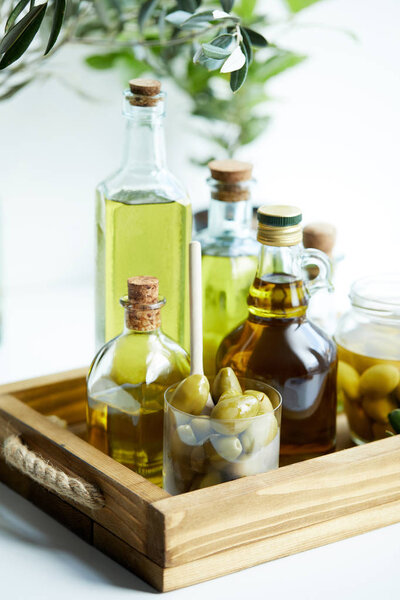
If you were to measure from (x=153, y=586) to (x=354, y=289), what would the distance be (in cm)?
32

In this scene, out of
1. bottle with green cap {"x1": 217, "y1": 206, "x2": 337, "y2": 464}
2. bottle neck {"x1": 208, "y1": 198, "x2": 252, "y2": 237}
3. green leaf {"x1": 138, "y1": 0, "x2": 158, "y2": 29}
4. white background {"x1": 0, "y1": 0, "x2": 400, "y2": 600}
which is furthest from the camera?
white background {"x1": 0, "y1": 0, "x2": 400, "y2": 600}

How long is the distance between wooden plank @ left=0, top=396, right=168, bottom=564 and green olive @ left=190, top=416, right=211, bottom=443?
0.14ft

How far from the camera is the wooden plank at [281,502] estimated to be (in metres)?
0.54

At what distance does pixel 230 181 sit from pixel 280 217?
0.40 feet

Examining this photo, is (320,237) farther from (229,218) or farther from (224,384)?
(224,384)

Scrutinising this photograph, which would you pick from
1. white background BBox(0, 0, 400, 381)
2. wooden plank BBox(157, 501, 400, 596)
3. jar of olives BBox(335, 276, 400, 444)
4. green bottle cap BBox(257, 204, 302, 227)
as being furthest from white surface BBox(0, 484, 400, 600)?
white background BBox(0, 0, 400, 381)

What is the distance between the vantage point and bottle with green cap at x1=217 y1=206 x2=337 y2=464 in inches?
25.6

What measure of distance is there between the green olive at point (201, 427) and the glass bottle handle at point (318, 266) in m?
0.18

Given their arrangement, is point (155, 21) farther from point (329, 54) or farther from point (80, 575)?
point (80, 575)

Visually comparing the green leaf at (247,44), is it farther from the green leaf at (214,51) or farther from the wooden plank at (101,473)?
the wooden plank at (101,473)

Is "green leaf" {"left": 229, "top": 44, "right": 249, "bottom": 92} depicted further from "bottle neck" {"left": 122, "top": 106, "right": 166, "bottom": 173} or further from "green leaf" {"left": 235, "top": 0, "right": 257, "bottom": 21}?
"green leaf" {"left": 235, "top": 0, "right": 257, "bottom": 21}

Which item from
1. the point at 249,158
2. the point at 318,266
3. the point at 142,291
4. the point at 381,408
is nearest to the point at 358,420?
the point at 381,408

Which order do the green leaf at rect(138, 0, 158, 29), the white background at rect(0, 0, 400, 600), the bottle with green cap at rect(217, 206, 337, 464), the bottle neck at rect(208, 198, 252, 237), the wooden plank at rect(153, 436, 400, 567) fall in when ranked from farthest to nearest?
the white background at rect(0, 0, 400, 600) < the green leaf at rect(138, 0, 158, 29) < the bottle neck at rect(208, 198, 252, 237) < the bottle with green cap at rect(217, 206, 337, 464) < the wooden plank at rect(153, 436, 400, 567)

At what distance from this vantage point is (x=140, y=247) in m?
0.70
